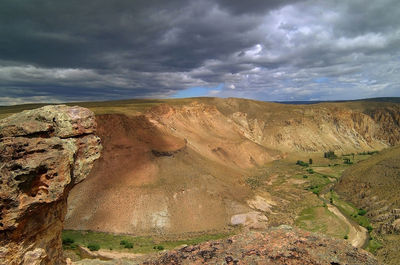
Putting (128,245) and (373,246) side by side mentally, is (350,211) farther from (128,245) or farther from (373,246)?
(128,245)

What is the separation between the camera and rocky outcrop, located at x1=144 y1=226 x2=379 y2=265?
9406 millimetres

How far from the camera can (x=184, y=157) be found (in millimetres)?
43594

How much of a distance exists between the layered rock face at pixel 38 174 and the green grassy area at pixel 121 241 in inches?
652

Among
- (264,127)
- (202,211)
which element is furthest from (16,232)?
(264,127)

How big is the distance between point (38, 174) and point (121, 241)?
22702 mm

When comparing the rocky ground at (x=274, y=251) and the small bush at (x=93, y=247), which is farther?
the small bush at (x=93, y=247)

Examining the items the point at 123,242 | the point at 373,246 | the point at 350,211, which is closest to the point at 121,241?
the point at 123,242

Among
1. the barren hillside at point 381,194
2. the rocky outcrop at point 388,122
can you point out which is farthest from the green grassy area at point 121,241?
the rocky outcrop at point 388,122

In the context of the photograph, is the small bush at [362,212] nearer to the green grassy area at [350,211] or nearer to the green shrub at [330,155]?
the green grassy area at [350,211]

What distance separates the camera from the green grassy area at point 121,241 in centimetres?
2855

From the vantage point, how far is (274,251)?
9789 millimetres

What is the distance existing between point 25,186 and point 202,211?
28554 mm

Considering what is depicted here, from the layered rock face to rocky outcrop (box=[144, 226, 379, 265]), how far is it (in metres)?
4.88

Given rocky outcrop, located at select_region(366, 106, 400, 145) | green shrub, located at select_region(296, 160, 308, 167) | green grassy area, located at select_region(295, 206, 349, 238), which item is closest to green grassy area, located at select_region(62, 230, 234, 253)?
green grassy area, located at select_region(295, 206, 349, 238)
